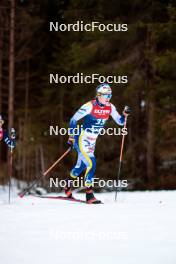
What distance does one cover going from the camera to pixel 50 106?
25.9 meters

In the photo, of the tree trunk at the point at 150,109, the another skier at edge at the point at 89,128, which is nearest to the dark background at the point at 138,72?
the tree trunk at the point at 150,109

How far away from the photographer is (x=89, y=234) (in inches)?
219

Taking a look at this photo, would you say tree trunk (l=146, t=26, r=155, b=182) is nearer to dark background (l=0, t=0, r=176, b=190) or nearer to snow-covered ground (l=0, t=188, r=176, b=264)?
dark background (l=0, t=0, r=176, b=190)

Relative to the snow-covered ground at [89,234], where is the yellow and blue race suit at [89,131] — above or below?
above

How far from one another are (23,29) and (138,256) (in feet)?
67.8

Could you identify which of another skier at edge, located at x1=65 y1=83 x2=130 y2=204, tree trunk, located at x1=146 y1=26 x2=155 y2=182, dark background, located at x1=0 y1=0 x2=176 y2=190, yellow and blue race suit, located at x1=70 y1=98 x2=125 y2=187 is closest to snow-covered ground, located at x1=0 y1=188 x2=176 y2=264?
another skier at edge, located at x1=65 y1=83 x2=130 y2=204

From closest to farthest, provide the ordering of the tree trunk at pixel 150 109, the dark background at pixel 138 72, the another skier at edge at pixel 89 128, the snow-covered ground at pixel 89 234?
the snow-covered ground at pixel 89 234 < the another skier at edge at pixel 89 128 < the dark background at pixel 138 72 < the tree trunk at pixel 150 109

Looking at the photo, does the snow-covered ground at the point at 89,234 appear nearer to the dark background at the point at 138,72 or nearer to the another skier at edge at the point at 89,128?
the another skier at edge at the point at 89,128

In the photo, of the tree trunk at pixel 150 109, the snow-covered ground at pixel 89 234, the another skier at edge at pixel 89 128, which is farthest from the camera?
the tree trunk at pixel 150 109

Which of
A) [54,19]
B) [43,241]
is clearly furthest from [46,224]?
[54,19]

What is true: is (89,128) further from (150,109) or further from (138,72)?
(138,72)

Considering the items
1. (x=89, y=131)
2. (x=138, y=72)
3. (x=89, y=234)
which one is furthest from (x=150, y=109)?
(x=89, y=234)

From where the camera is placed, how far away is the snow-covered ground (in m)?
4.54

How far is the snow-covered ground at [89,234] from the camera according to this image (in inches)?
179
